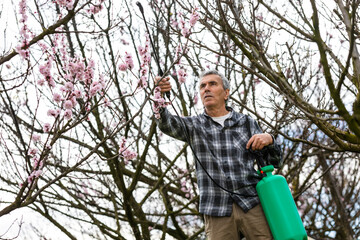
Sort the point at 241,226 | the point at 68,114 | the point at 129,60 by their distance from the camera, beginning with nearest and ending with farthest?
the point at 241,226, the point at 68,114, the point at 129,60

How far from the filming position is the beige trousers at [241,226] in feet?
7.26

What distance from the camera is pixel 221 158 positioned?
2.41m

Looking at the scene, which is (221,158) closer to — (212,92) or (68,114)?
(212,92)

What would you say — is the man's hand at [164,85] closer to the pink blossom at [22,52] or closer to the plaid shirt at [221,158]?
the plaid shirt at [221,158]

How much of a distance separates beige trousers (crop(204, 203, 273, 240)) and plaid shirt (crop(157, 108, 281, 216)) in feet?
0.14

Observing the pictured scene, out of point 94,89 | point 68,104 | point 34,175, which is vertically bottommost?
point 34,175

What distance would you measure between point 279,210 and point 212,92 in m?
0.96

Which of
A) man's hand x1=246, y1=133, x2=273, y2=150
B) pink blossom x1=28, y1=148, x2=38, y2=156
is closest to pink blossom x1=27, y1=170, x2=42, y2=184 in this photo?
pink blossom x1=28, y1=148, x2=38, y2=156

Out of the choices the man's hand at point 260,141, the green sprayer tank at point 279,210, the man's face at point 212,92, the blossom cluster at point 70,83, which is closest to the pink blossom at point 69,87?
the blossom cluster at point 70,83

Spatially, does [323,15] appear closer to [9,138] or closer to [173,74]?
[173,74]

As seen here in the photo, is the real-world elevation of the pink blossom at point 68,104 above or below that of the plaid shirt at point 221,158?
above

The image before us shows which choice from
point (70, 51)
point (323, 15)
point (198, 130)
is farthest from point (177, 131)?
point (70, 51)

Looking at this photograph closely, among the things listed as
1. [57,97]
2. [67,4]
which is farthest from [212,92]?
[67,4]

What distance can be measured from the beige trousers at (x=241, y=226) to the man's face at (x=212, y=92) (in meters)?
A: 0.76
